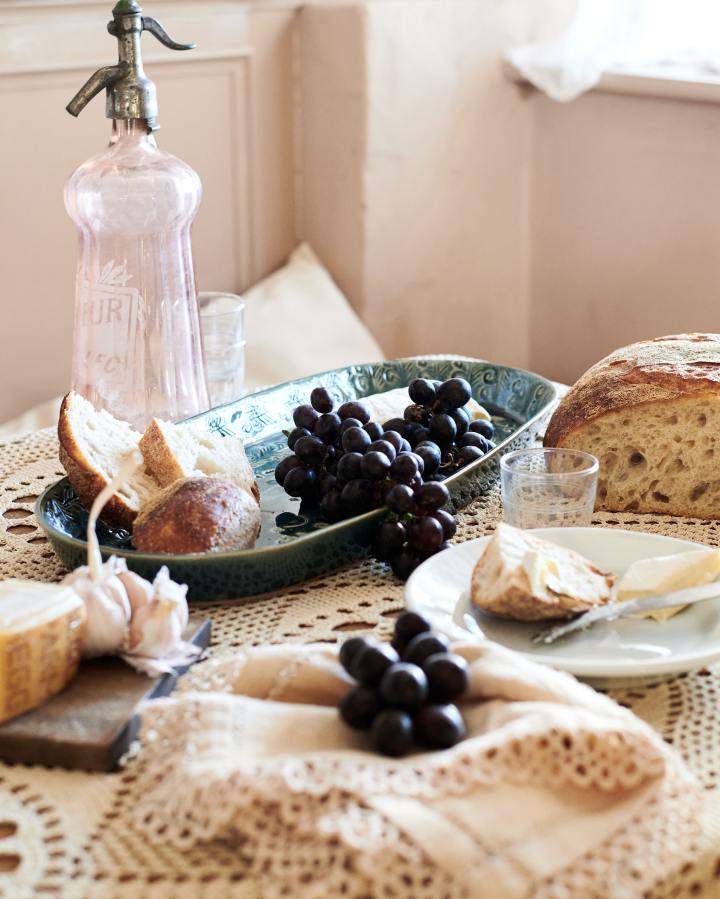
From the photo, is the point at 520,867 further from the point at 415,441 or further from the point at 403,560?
the point at 415,441

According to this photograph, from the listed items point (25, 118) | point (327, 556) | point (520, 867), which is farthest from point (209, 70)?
point (520, 867)

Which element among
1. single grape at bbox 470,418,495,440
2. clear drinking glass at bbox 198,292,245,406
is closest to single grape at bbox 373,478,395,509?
single grape at bbox 470,418,495,440

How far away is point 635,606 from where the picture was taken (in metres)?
0.91

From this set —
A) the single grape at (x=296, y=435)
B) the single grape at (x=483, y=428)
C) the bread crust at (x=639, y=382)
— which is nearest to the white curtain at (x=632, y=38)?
the bread crust at (x=639, y=382)

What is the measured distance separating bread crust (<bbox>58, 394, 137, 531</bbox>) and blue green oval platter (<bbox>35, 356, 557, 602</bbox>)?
0.02m

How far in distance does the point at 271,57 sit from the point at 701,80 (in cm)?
95

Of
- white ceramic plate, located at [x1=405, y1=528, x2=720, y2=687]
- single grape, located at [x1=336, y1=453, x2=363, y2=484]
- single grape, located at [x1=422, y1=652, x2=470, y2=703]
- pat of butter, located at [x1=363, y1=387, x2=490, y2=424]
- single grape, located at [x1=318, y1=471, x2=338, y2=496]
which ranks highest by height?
single grape, located at [x1=422, y1=652, x2=470, y2=703]

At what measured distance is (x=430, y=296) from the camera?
2898 millimetres

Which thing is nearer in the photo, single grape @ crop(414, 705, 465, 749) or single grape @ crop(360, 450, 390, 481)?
single grape @ crop(414, 705, 465, 749)

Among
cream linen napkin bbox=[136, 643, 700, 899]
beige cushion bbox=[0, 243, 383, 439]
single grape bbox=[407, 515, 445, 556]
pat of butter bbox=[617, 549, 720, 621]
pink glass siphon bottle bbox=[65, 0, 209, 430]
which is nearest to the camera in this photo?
cream linen napkin bbox=[136, 643, 700, 899]

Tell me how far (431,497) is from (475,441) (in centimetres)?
19

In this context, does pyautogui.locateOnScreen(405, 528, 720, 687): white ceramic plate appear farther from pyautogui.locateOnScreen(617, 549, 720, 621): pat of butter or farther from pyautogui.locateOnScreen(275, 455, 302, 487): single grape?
pyautogui.locateOnScreen(275, 455, 302, 487): single grape

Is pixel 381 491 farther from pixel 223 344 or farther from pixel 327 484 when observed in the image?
pixel 223 344

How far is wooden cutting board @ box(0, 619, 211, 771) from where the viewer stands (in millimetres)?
771
